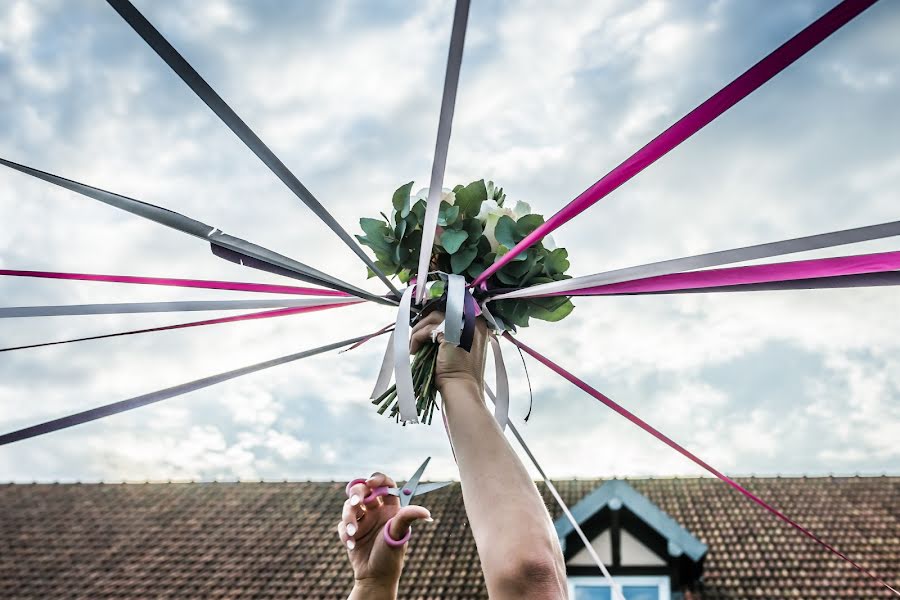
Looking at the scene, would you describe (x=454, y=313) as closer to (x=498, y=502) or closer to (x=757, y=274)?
(x=498, y=502)

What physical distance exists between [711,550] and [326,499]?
17.2ft

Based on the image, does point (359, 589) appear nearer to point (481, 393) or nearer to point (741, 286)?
point (481, 393)

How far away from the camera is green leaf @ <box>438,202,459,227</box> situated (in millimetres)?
2100

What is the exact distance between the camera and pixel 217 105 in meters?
1.50

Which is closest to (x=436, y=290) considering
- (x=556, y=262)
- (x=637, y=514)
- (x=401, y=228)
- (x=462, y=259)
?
(x=462, y=259)

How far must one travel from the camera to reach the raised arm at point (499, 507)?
1195 millimetres

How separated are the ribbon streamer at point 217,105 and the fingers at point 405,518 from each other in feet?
2.30

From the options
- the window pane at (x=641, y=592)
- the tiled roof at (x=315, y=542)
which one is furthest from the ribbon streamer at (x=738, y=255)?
the tiled roof at (x=315, y=542)

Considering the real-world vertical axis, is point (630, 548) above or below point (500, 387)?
above

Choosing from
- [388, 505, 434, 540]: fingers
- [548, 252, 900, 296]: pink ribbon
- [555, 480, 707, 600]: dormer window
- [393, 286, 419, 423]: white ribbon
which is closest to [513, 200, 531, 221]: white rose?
Answer: [548, 252, 900, 296]: pink ribbon

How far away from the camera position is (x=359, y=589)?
1.82m

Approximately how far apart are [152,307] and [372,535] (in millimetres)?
932

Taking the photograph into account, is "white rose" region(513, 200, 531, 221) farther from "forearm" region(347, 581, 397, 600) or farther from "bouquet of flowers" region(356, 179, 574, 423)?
"forearm" region(347, 581, 397, 600)

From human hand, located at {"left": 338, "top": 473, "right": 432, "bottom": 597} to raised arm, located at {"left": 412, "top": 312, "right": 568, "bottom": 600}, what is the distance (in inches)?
14.2
